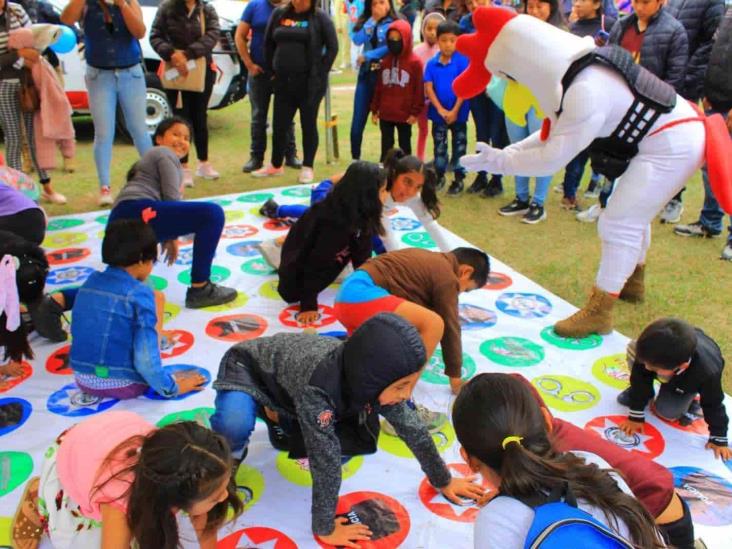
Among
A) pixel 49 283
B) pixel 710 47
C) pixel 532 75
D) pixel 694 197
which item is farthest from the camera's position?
pixel 694 197

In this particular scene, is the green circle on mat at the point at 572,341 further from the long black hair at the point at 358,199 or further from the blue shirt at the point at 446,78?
the blue shirt at the point at 446,78

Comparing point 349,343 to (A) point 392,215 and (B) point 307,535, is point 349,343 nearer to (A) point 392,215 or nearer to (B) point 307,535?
(B) point 307,535

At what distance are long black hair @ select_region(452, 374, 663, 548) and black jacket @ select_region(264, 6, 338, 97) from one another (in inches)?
142

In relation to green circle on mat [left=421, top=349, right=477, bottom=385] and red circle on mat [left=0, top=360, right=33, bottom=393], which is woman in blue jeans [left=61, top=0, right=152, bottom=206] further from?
green circle on mat [left=421, top=349, right=477, bottom=385]

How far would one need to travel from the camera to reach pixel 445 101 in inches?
169

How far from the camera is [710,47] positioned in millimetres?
3357

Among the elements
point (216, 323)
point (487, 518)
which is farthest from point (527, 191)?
point (487, 518)

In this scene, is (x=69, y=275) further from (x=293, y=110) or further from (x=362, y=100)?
(x=362, y=100)

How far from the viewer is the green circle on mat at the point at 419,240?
3.33m

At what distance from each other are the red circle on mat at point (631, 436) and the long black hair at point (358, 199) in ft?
3.71

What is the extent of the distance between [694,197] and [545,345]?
261cm

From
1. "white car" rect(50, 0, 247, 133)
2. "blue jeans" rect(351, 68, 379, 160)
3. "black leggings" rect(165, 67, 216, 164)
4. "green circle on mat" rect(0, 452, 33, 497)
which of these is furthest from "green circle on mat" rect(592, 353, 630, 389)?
"white car" rect(50, 0, 247, 133)

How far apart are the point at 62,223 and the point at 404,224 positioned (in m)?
2.05

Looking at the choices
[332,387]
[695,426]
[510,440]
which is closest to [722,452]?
[695,426]
